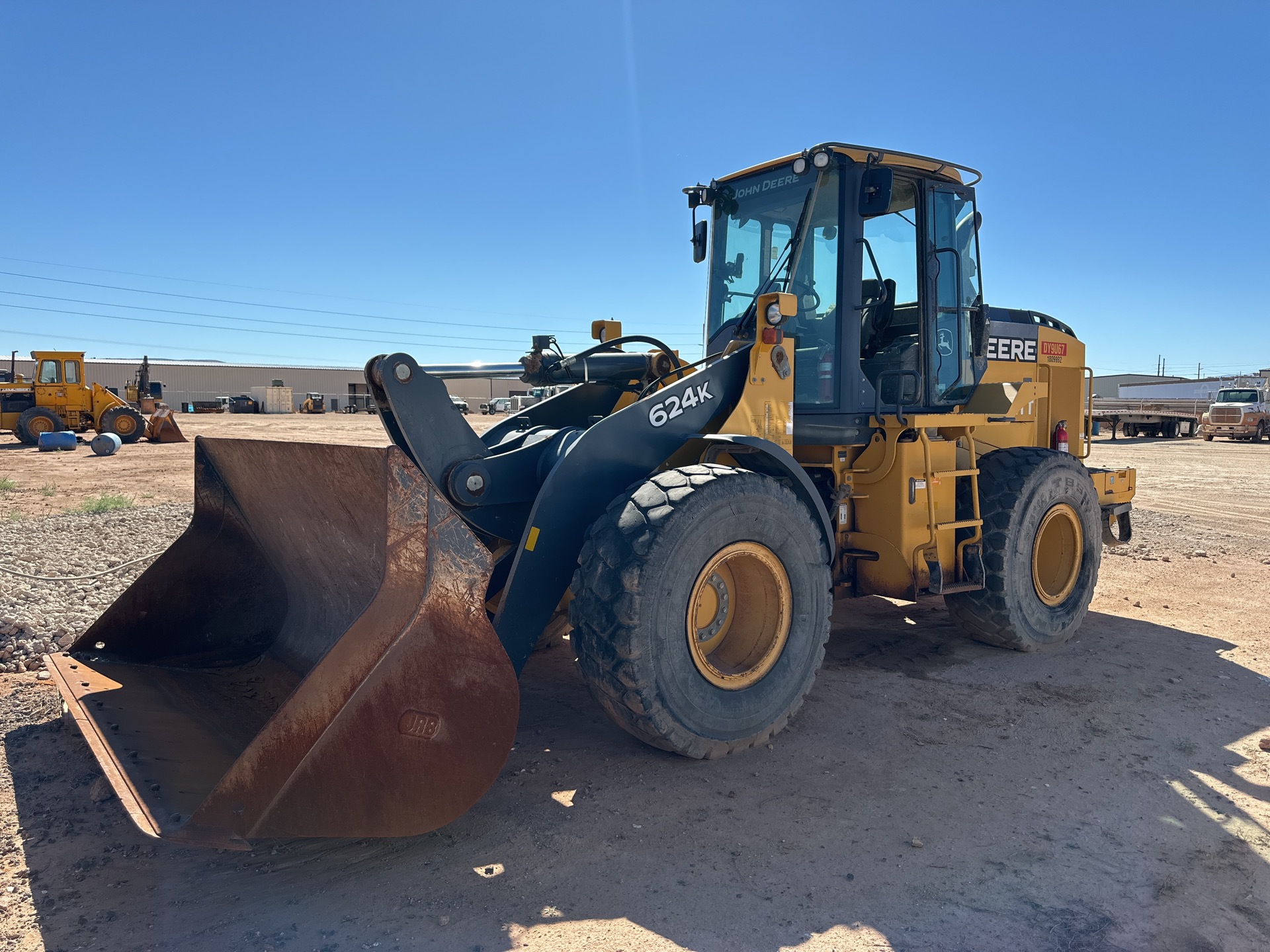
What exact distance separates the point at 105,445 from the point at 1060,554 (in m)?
21.5

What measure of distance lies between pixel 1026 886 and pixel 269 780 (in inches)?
97.2

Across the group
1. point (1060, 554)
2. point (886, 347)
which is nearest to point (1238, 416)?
point (1060, 554)

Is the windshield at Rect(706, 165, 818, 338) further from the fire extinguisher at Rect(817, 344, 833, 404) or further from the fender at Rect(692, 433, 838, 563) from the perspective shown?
the fender at Rect(692, 433, 838, 563)

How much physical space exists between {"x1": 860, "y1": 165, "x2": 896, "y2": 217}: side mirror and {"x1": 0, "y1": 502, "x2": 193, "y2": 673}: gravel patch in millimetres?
4764

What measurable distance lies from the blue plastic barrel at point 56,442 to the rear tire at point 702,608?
75.8 feet

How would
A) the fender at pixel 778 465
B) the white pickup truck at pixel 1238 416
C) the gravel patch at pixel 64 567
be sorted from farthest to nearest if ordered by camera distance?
the white pickup truck at pixel 1238 416 < the gravel patch at pixel 64 567 < the fender at pixel 778 465

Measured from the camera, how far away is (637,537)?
3.53m

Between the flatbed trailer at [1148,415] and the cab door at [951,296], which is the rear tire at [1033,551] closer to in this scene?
the cab door at [951,296]

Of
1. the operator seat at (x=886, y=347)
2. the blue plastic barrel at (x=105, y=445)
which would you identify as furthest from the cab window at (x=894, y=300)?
the blue plastic barrel at (x=105, y=445)

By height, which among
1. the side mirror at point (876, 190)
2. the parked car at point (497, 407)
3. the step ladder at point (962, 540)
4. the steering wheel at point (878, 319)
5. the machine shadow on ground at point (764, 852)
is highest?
the parked car at point (497, 407)

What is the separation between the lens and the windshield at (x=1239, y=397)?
3094cm

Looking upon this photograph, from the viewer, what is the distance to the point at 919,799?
11.9 feet

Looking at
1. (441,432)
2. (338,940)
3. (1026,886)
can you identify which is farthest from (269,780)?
(1026,886)

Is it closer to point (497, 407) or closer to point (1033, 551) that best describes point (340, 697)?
point (1033, 551)
